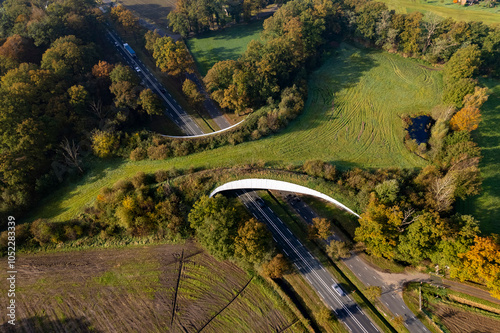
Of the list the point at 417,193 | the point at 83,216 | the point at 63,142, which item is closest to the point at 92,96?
the point at 63,142

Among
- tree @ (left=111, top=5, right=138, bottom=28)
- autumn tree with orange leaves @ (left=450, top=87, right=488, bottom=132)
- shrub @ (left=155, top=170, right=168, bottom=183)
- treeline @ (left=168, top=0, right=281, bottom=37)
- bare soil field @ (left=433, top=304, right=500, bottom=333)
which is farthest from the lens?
treeline @ (left=168, top=0, right=281, bottom=37)

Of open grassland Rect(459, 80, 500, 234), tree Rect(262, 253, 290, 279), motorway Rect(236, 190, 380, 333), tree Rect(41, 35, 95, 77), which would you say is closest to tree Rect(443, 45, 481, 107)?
open grassland Rect(459, 80, 500, 234)

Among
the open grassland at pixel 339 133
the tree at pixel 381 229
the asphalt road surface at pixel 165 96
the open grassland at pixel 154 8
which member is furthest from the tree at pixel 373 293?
the open grassland at pixel 154 8

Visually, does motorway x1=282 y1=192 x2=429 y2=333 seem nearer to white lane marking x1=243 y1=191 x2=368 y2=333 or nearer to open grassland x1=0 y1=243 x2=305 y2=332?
white lane marking x1=243 y1=191 x2=368 y2=333

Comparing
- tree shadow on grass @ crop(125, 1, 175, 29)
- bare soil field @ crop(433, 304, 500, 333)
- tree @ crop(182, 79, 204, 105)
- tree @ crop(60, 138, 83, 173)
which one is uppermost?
tree shadow on grass @ crop(125, 1, 175, 29)

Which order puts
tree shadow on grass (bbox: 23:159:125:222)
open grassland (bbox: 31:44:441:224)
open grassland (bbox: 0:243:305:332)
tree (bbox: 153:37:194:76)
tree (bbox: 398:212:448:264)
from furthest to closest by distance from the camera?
tree (bbox: 153:37:194:76), open grassland (bbox: 31:44:441:224), tree shadow on grass (bbox: 23:159:125:222), open grassland (bbox: 0:243:305:332), tree (bbox: 398:212:448:264)

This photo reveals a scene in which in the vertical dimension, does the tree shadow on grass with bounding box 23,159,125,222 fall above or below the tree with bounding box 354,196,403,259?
above

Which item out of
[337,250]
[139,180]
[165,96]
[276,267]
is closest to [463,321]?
[337,250]

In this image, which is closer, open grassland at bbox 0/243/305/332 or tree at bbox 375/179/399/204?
open grassland at bbox 0/243/305/332
